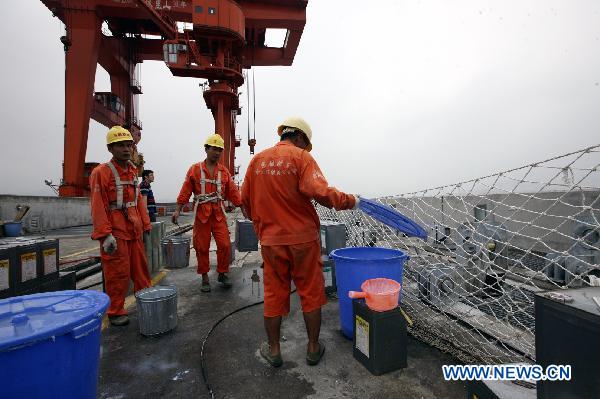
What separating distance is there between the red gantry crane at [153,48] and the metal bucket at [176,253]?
12870 mm

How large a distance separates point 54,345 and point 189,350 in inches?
63.8

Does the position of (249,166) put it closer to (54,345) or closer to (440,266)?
(54,345)

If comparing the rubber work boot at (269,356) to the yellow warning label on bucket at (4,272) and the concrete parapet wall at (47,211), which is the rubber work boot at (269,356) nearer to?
the yellow warning label on bucket at (4,272)

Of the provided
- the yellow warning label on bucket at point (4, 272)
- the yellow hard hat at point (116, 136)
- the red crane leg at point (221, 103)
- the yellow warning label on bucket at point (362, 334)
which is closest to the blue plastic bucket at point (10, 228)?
the yellow warning label on bucket at point (4, 272)

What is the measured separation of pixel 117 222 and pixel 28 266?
869 millimetres

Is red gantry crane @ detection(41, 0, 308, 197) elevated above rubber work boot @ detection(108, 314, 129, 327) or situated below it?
above

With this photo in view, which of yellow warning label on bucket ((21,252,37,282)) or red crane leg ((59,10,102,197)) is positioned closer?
yellow warning label on bucket ((21,252,37,282))

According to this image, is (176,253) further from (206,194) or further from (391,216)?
(391,216)

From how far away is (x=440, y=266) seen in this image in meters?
3.40

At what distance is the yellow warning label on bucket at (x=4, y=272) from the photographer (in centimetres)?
266

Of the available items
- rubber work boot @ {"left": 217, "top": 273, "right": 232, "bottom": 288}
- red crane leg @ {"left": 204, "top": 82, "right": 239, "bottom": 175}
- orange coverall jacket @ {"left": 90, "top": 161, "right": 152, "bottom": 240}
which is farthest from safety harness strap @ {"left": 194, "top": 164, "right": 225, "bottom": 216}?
red crane leg @ {"left": 204, "top": 82, "right": 239, "bottom": 175}

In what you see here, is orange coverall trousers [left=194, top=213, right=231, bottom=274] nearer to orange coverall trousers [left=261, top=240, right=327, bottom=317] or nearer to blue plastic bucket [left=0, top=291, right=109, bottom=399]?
orange coverall trousers [left=261, top=240, right=327, bottom=317]

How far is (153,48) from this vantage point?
2056 cm

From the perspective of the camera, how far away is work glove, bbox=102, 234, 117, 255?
2.96m
